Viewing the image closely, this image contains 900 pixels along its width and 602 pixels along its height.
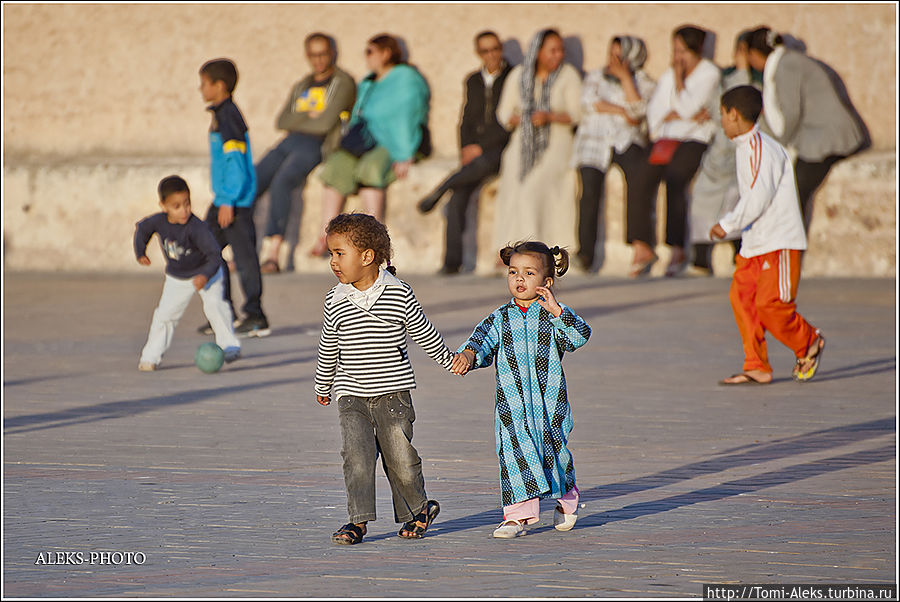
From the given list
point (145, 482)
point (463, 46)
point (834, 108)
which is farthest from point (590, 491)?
point (463, 46)

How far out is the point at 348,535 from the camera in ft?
16.6

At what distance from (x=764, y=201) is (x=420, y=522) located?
408 centimetres

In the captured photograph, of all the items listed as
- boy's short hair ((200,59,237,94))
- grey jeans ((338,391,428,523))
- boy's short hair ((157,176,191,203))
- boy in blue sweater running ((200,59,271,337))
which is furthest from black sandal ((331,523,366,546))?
boy's short hair ((200,59,237,94))

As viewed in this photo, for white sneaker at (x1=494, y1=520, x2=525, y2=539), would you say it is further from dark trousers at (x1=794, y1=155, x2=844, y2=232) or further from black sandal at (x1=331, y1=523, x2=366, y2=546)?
dark trousers at (x1=794, y1=155, x2=844, y2=232)

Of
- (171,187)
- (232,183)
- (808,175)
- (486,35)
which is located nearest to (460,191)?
(486,35)

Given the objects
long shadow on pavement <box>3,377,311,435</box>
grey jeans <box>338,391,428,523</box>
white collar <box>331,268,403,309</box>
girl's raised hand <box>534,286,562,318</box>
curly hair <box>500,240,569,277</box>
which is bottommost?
long shadow on pavement <box>3,377,311,435</box>

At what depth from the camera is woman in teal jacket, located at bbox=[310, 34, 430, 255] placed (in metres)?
15.6

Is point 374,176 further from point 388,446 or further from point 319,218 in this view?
point 388,446

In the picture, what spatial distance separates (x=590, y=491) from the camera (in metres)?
5.91

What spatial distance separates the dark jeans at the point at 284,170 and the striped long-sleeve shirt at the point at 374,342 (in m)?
10.8

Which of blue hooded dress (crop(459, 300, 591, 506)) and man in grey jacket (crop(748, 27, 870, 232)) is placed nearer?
blue hooded dress (crop(459, 300, 591, 506))

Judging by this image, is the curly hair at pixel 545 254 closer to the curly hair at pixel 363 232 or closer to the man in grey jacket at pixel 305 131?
the curly hair at pixel 363 232

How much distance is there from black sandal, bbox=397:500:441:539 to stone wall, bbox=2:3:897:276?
408 inches

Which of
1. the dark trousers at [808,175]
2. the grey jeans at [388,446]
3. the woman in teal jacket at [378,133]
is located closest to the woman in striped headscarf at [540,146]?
the woman in teal jacket at [378,133]
